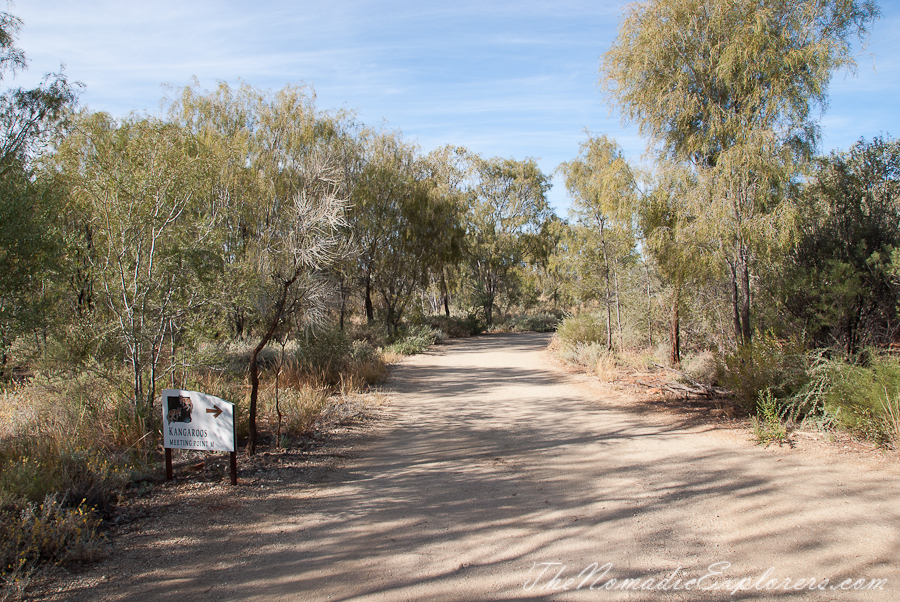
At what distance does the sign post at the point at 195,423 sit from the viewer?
5652 millimetres

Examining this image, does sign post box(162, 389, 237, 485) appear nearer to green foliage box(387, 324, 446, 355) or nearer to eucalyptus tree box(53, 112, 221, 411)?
eucalyptus tree box(53, 112, 221, 411)

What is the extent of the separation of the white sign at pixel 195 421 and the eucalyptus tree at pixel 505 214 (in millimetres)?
33731

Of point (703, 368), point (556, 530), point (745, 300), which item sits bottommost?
point (556, 530)

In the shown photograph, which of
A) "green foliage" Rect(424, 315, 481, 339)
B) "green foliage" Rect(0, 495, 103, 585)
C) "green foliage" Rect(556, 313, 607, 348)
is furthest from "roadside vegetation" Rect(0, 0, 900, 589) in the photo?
"green foliage" Rect(424, 315, 481, 339)

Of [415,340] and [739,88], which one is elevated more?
[739,88]

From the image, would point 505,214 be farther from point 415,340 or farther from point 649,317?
point 649,317

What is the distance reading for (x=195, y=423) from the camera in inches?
227

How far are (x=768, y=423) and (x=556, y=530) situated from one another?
4.19 meters

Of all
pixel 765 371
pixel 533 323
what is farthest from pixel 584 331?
pixel 533 323

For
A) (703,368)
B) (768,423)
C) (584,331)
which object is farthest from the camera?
(584,331)

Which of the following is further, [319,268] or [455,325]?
[455,325]

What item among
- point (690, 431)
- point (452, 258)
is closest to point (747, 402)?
point (690, 431)

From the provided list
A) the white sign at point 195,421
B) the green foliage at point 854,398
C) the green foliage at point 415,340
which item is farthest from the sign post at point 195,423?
the green foliage at point 415,340

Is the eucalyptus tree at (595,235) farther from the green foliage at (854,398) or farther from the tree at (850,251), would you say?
the green foliage at (854,398)
